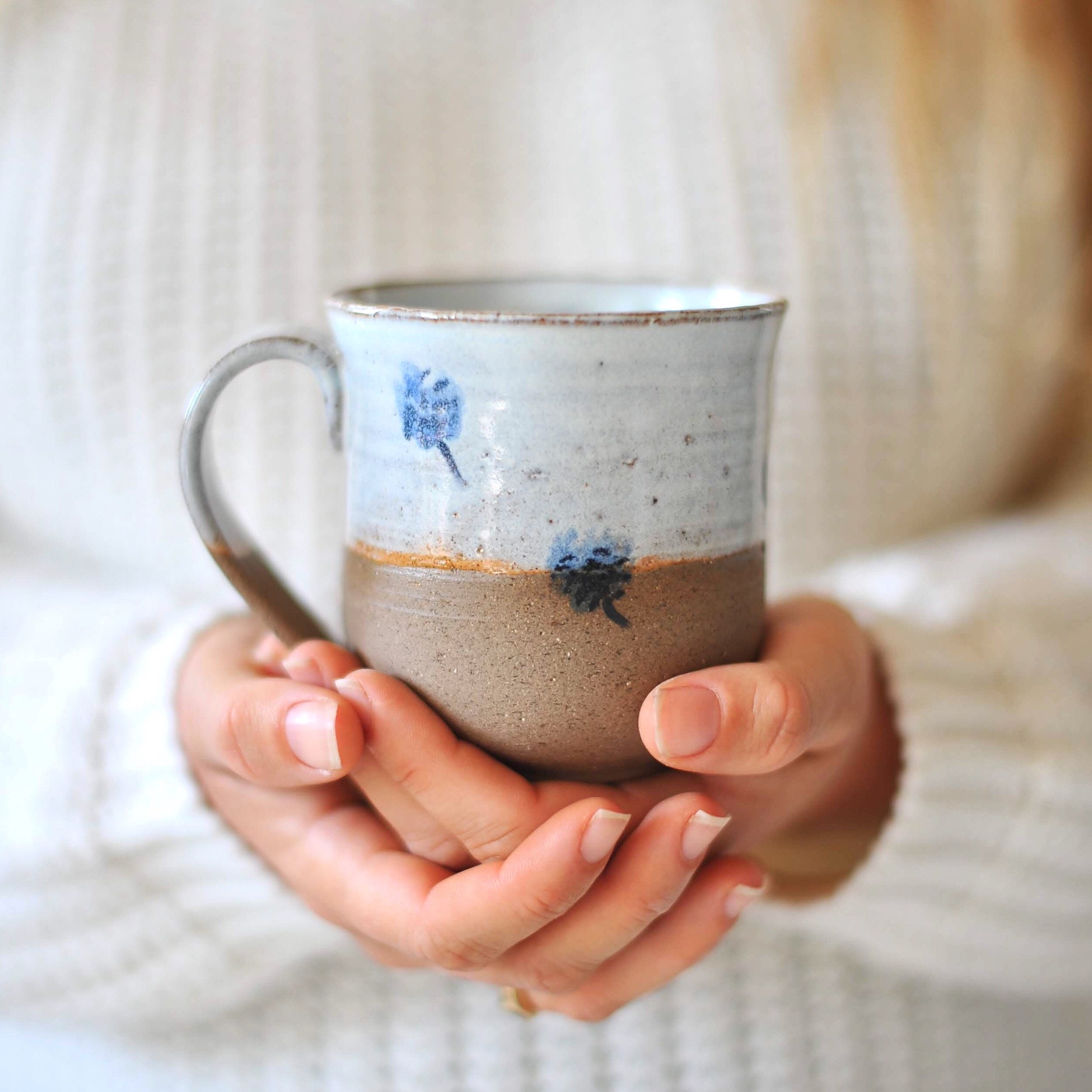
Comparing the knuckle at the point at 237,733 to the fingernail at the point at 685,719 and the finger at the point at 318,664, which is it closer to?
the finger at the point at 318,664

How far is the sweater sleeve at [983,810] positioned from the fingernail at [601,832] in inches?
12.9

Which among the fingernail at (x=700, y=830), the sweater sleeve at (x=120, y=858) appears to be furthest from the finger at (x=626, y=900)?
the sweater sleeve at (x=120, y=858)

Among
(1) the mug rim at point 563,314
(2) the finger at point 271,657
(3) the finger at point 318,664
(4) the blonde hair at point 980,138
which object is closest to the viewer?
(1) the mug rim at point 563,314

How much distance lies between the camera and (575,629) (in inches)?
19.1

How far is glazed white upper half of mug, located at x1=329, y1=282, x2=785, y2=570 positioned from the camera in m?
0.46

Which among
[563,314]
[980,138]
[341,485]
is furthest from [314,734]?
[980,138]

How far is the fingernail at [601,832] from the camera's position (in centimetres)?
48

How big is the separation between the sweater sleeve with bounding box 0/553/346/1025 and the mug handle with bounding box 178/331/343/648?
0.18 m

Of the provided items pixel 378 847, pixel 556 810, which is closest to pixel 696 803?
pixel 556 810

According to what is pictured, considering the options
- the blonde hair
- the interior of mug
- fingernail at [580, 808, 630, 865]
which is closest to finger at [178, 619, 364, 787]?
fingernail at [580, 808, 630, 865]

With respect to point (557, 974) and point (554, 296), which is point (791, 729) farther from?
point (554, 296)

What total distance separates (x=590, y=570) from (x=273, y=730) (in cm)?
19

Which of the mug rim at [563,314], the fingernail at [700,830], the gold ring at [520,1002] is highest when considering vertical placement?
the mug rim at [563,314]

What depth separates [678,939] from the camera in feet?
1.90
